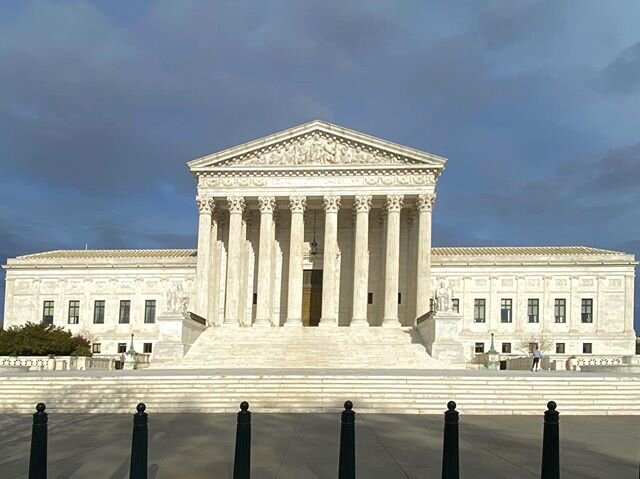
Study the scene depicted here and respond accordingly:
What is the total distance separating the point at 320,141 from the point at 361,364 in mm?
19885

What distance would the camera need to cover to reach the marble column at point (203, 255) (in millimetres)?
53062

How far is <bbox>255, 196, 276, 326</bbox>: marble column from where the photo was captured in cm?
5325

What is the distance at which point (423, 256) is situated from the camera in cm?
5203

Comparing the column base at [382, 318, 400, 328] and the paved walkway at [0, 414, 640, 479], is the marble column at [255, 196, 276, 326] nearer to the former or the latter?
the column base at [382, 318, 400, 328]

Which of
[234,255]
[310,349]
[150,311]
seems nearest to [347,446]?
[310,349]

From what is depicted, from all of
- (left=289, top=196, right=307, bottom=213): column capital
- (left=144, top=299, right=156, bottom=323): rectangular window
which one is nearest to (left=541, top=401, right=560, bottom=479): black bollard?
(left=289, top=196, right=307, bottom=213): column capital

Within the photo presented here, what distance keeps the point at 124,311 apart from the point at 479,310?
1355 inches

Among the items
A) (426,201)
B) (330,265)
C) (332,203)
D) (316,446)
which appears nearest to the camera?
(316,446)

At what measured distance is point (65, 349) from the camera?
168ft

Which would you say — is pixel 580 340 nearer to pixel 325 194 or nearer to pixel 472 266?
pixel 472 266

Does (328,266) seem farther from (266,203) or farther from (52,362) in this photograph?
(52,362)

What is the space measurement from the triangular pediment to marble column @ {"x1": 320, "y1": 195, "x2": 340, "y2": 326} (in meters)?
3.11

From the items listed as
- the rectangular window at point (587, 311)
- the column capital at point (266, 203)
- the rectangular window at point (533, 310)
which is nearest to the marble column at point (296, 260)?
the column capital at point (266, 203)

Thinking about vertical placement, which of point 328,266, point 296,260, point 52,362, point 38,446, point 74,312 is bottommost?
point 52,362
